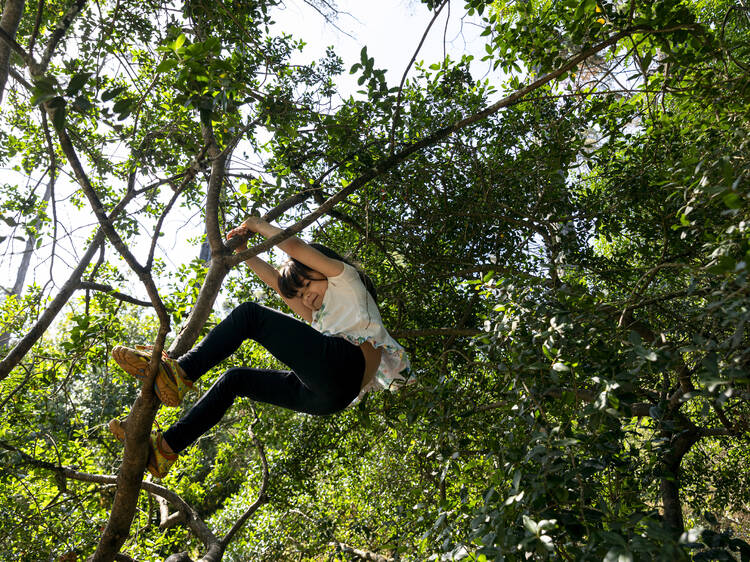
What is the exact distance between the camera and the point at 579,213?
4.04m

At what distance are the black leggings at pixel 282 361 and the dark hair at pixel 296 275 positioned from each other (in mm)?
244

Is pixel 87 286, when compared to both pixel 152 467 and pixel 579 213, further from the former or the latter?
pixel 579 213

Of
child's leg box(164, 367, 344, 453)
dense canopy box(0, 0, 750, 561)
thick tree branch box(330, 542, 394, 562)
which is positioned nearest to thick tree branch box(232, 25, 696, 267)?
dense canopy box(0, 0, 750, 561)

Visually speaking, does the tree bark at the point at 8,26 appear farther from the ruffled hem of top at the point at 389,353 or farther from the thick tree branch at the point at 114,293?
the ruffled hem of top at the point at 389,353

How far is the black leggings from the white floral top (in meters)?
0.07

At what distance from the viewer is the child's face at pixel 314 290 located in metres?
2.69

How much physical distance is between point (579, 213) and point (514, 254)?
1.86 feet

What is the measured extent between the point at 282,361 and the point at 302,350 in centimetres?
13

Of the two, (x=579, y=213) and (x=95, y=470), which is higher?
(x=579, y=213)

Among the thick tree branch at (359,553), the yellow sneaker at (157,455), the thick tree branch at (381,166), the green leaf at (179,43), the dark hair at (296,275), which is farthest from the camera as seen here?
the thick tree branch at (359,553)

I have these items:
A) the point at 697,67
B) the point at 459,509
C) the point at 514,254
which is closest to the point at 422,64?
the point at 514,254

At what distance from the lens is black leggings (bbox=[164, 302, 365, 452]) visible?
7.94 feet

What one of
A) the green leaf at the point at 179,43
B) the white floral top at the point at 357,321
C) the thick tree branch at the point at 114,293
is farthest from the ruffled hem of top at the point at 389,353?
the green leaf at the point at 179,43

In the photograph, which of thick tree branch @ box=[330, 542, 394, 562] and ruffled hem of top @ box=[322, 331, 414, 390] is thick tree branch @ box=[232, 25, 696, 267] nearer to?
ruffled hem of top @ box=[322, 331, 414, 390]
